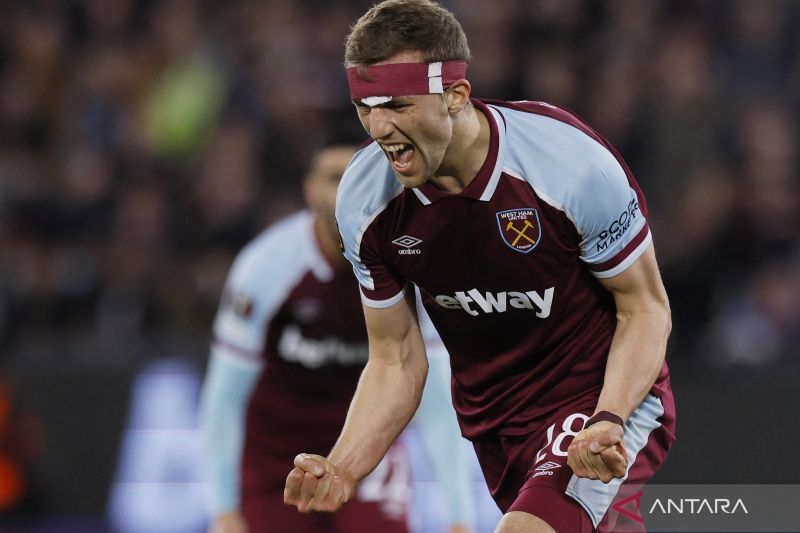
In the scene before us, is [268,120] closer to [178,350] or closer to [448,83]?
[178,350]

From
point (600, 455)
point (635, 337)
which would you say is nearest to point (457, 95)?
point (635, 337)

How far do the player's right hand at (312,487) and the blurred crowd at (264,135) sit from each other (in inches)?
202

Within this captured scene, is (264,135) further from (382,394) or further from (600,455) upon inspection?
(600,455)

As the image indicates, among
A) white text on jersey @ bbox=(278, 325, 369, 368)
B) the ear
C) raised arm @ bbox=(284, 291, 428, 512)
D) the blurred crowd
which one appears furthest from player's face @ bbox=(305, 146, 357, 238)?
the blurred crowd

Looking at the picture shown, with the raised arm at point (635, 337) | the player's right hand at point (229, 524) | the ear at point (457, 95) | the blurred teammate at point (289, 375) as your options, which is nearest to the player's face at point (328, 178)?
the blurred teammate at point (289, 375)

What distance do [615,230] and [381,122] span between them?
787 mm

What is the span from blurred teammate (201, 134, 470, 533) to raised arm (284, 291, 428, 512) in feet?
4.88

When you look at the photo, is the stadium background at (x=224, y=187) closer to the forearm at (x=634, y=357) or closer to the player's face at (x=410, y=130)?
the forearm at (x=634, y=357)

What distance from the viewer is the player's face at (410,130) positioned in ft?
13.2

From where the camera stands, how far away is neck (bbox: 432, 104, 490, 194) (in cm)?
421

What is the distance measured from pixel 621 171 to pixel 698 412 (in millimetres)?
4451

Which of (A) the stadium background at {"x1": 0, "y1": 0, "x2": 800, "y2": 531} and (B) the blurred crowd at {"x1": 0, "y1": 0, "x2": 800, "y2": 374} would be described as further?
(B) the blurred crowd at {"x1": 0, "y1": 0, "x2": 800, "y2": 374}

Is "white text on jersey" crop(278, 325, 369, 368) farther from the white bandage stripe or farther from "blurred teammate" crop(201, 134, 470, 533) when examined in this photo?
the white bandage stripe

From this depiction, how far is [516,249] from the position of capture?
4270 mm
